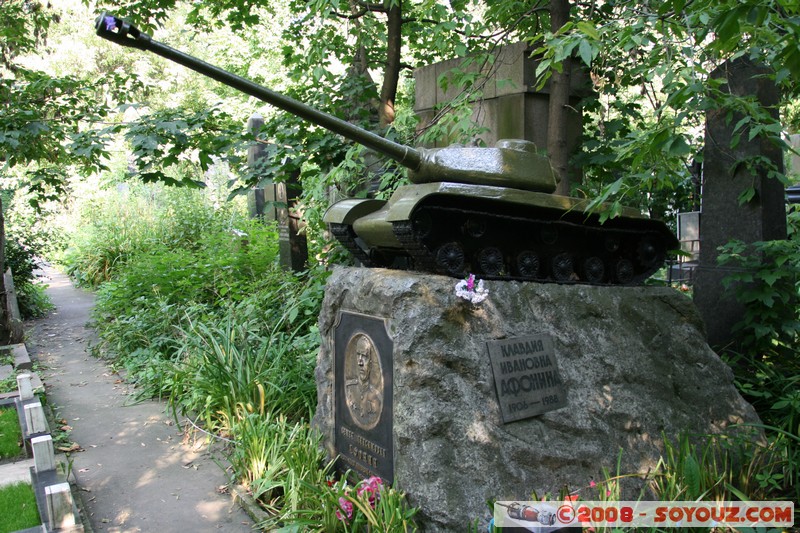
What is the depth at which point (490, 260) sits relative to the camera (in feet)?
14.8

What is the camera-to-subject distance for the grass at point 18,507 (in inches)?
155

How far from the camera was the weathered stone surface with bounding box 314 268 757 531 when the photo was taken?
3787mm

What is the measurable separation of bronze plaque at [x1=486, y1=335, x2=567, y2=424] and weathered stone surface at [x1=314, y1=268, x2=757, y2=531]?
5 centimetres

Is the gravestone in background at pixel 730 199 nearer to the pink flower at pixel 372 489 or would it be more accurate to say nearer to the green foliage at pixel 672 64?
the green foliage at pixel 672 64

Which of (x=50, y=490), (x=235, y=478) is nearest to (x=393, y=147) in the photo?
(x=235, y=478)

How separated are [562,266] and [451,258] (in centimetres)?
104

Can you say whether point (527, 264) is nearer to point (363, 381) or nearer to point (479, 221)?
point (479, 221)

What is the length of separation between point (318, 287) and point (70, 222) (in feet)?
48.7

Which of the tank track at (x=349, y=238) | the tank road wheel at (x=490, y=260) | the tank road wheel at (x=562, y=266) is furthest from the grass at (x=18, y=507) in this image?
the tank road wheel at (x=562, y=266)

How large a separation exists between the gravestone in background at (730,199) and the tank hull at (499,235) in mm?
757

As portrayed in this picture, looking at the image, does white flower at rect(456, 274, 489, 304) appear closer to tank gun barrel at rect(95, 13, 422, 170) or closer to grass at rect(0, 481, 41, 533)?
tank gun barrel at rect(95, 13, 422, 170)

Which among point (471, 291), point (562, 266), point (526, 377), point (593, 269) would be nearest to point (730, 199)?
point (593, 269)

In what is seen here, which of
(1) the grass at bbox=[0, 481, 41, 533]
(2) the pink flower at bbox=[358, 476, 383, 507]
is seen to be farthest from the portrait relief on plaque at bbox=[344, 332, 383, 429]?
(1) the grass at bbox=[0, 481, 41, 533]

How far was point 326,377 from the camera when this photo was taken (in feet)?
15.8
